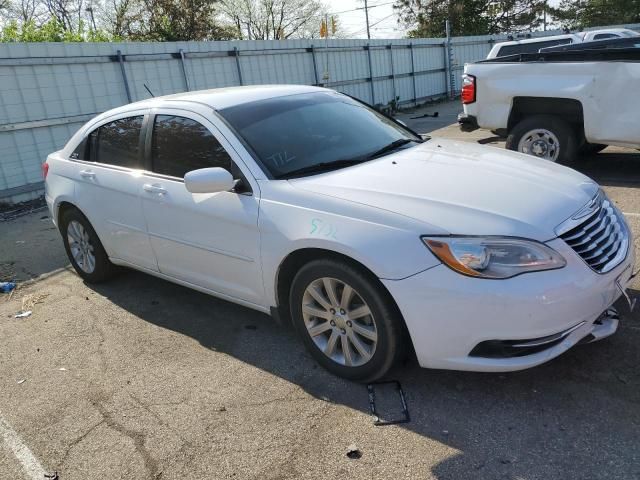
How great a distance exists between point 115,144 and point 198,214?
1.42 m

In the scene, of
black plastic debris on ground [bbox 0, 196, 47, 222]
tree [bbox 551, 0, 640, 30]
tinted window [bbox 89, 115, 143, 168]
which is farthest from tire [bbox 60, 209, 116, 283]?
tree [bbox 551, 0, 640, 30]

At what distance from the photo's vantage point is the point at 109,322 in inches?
176

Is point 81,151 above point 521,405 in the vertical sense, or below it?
above

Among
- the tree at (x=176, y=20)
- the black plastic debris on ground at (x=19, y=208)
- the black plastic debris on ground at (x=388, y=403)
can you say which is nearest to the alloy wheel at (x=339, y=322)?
the black plastic debris on ground at (x=388, y=403)

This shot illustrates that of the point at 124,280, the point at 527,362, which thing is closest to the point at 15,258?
the point at 124,280

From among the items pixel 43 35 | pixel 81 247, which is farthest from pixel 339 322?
pixel 43 35

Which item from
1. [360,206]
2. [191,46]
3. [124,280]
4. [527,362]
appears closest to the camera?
[527,362]

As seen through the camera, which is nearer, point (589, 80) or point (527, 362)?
point (527, 362)

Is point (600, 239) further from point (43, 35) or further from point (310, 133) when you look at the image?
point (43, 35)

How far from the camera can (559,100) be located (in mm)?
6949

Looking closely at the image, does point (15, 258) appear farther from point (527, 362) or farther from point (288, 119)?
point (527, 362)

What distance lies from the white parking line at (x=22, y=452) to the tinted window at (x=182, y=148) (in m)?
1.89

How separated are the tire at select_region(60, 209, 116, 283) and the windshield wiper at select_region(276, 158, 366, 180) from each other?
2316 millimetres

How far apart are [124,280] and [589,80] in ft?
18.6
